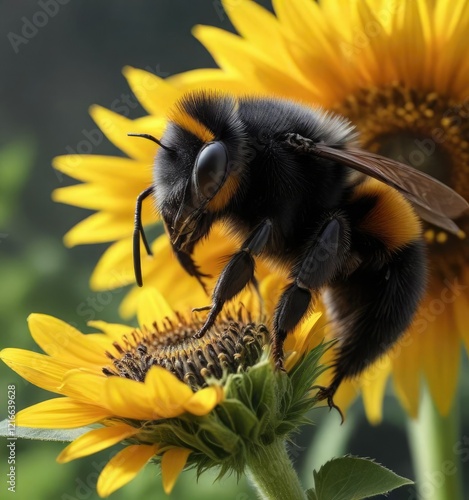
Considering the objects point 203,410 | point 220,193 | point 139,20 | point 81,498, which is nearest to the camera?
point 203,410

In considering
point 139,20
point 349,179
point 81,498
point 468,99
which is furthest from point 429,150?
point 139,20

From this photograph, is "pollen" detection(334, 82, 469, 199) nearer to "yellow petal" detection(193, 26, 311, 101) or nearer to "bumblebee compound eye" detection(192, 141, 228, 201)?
"yellow petal" detection(193, 26, 311, 101)

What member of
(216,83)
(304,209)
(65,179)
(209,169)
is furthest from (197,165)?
(65,179)

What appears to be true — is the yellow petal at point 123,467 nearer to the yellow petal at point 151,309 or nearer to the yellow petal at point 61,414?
the yellow petal at point 61,414

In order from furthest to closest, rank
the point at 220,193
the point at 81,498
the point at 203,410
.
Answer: the point at 81,498 → the point at 220,193 → the point at 203,410

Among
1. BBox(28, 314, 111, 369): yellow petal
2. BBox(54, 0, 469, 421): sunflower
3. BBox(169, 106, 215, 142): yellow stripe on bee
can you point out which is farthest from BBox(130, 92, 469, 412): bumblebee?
BBox(54, 0, 469, 421): sunflower

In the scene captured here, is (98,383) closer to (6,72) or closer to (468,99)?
(468,99)
